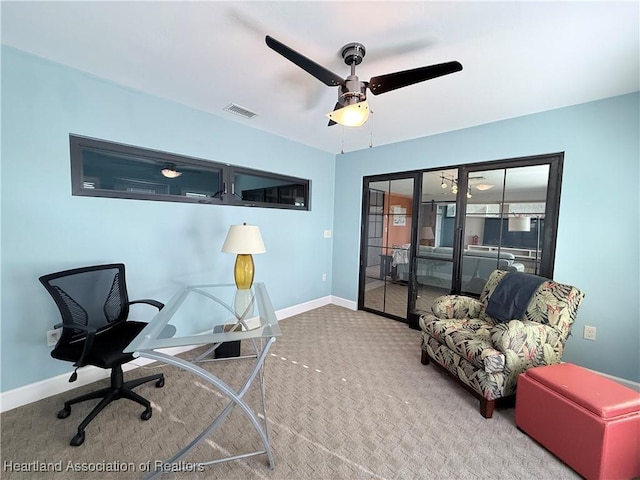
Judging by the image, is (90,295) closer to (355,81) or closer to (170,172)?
(170,172)

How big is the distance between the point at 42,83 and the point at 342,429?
3.25 m

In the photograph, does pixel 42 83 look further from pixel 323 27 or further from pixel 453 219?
pixel 453 219

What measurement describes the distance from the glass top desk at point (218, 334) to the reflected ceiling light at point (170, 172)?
120 cm

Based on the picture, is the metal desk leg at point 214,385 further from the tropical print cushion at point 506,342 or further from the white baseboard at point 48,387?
the tropical print cushion at point 506,342

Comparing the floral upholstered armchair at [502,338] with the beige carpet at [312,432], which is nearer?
the beige carpet at [312,432]

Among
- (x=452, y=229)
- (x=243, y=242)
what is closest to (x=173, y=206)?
(x=243, y=242)

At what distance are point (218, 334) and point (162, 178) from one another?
1865 millimetres

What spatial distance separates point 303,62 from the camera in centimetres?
146

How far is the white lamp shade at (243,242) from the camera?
2357 mm

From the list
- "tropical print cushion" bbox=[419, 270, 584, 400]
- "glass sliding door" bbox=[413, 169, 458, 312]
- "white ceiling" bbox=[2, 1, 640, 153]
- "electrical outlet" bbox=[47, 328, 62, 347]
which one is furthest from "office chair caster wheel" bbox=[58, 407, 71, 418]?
"glass sliding door" bbox=[413, 169, 458, 312]

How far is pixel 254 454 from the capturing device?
4.98 ft

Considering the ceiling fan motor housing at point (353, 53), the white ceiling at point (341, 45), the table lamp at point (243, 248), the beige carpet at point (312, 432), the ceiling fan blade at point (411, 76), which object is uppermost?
the white ceiling at point (341, 45)

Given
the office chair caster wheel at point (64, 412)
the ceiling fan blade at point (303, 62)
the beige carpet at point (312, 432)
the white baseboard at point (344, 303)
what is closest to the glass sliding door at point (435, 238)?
the white baseboard at point (344, 303)

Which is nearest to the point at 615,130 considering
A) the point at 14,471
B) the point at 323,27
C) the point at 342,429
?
the point at 323,27
